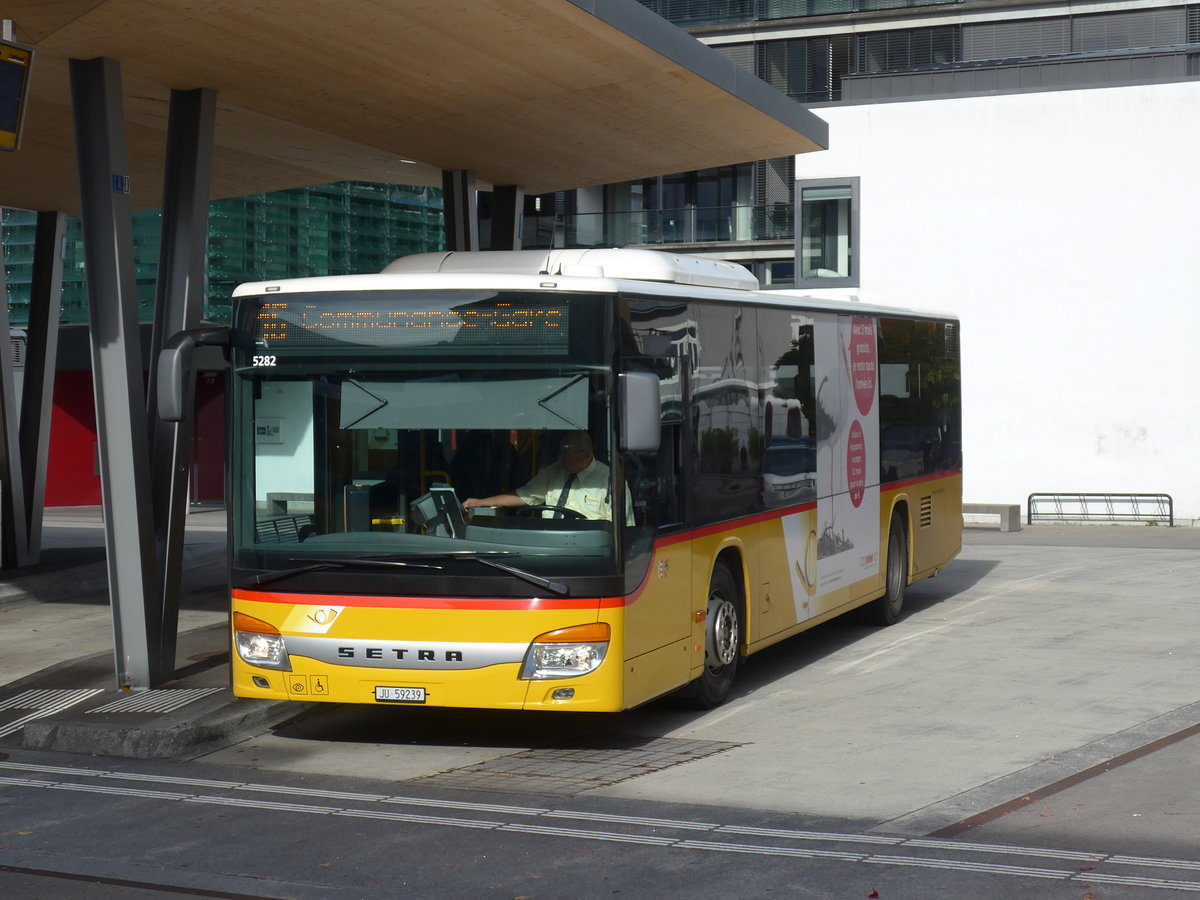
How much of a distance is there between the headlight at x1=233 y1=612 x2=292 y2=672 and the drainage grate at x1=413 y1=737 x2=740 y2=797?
1.23 m

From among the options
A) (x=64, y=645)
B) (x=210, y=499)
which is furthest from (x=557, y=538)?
(x=210, y=499)

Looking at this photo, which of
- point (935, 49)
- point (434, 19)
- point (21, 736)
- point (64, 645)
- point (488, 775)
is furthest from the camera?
point (935, 49)

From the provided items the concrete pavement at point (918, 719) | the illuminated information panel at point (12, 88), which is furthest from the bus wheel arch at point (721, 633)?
the illuminated information panel at point (12, 88)

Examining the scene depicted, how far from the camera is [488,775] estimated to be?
9164 millimetres

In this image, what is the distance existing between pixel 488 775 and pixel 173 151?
19.0ft

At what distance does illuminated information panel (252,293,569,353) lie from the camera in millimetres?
9398

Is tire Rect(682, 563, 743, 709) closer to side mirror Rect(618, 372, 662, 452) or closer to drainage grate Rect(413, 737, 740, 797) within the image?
drainage grate Rect(413, 737, 740, 797)

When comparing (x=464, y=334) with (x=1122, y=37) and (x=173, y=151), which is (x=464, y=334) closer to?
(x=173, y=151)

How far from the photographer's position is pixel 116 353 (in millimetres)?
11578

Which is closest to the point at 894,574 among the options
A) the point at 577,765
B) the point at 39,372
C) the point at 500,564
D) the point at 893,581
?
the point at 893,581

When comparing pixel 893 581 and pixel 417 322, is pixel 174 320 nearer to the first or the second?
pixel 417 322

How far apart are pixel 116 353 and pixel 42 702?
8.23ft

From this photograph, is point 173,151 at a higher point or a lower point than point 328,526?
higher

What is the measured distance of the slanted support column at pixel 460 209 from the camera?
17.8 meters
